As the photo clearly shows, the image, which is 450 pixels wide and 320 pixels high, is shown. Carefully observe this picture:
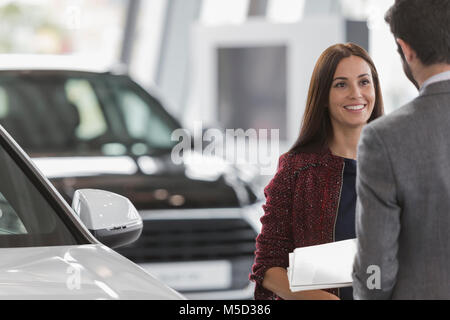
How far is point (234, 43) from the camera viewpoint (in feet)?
27.3

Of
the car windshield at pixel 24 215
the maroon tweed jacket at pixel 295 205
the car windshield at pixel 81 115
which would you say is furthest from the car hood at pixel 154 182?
the maroon tweed jacket at pixel 295 205

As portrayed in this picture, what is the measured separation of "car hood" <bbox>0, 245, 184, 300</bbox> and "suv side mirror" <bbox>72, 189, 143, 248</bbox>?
16 centimetres

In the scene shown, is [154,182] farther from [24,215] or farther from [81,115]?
[24,215]

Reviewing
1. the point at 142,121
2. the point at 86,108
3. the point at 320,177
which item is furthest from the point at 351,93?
the point at 86,108

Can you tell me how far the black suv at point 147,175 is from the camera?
15.1ft

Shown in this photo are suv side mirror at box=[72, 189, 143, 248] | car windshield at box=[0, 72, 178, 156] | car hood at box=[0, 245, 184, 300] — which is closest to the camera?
car hood at box=[0, 245, 184, 300]

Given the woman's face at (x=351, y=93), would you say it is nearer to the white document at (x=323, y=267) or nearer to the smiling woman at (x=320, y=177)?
the smiling woman at (x=320, y=177)

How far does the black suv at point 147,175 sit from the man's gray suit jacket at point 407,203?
283cm

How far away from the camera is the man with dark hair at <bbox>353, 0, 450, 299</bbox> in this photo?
5.51ft

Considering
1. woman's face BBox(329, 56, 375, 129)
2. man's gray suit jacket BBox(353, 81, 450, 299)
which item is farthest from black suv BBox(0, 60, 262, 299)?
man's gray suit jacket BBox(353, 81, 450, 299)

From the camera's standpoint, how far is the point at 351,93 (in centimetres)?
234

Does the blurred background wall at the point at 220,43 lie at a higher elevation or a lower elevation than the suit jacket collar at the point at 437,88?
higher

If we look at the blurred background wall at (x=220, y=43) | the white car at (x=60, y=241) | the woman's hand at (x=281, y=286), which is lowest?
the woman's hand at (x=281, y=286)

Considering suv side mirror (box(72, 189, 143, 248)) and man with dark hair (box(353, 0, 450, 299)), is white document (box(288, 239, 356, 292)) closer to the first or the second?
man with dark hair (box(353, 0, 450, 299))
